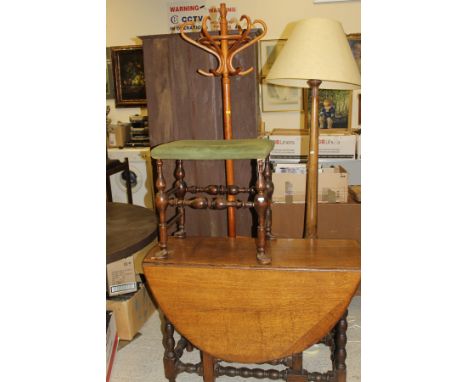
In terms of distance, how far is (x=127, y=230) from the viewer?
1756mm

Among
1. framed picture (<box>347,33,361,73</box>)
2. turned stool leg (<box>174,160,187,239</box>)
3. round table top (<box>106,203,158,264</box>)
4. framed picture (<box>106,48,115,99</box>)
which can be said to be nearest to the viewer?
round table top (<box>106,203,158,264</box>)

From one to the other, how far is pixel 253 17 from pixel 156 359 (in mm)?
3059

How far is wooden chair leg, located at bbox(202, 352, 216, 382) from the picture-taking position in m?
1.81

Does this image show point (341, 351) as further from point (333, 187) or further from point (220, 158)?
point (333, 187)

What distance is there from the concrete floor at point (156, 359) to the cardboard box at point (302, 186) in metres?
0.78

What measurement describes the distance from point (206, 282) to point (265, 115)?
2.70 metres

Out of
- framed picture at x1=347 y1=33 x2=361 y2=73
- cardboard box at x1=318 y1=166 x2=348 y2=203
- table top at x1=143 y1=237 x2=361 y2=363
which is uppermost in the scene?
framed picture at x1=347 y1=33 x2=361 y2=73

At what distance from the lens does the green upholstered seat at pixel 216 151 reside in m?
1.54

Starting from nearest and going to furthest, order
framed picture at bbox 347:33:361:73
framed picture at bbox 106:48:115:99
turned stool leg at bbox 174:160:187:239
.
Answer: turned stool leg at bbox 174:160:187:239 → framed picture at bbox 347:33:361:73 → framed picture at bbox 106:48:115:99

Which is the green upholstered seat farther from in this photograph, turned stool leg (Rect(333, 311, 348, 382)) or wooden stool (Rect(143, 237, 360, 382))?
turned stool leg (Rect(333, 311, 348, 382))

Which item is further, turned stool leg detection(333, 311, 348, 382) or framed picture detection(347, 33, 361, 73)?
framed picture detection(347, 33, 361, 73)

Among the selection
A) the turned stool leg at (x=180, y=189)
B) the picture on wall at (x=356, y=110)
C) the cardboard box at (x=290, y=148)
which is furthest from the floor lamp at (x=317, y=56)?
the picture on wall at (x=356, y=110)

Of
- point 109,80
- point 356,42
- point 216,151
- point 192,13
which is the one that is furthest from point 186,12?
point 216,151

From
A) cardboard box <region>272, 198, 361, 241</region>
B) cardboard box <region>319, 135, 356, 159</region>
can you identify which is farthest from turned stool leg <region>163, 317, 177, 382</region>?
cardboard box <region>319, 135, 356, 159</region>
